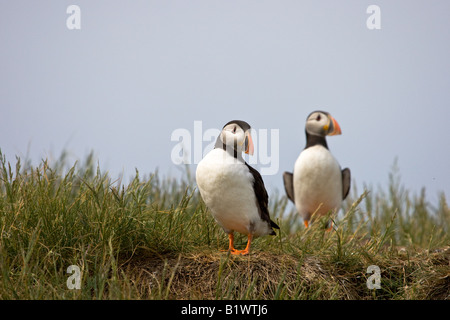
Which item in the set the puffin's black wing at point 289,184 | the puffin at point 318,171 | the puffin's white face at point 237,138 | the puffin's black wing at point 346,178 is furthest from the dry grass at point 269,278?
the puffin's black wing at point 289,184

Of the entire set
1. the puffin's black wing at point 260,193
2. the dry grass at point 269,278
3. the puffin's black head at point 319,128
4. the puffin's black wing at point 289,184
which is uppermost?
the puffin's black head at point 319,128

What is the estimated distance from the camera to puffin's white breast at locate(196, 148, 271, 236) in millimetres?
4102

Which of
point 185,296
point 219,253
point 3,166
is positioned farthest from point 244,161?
point 3,166

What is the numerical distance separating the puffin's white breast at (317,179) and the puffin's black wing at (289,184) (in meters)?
0.25

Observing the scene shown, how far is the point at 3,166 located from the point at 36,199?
0.52 metres

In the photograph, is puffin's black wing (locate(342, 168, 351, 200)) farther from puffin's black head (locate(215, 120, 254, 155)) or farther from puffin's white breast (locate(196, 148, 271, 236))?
puffin's black head (locate(215, 120, 254, 155))

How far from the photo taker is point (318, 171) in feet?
20.6

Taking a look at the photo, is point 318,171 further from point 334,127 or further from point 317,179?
point 334,127

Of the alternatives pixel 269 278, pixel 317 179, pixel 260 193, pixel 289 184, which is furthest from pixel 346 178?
pixel 269 278

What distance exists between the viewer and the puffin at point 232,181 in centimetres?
409

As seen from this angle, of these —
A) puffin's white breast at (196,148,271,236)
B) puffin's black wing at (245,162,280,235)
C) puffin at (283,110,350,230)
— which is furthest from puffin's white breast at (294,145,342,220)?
puffin's white breast at (196,148,271,236)

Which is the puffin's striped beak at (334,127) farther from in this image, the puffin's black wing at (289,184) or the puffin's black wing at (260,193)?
the puffin's black wing at (260,193)
